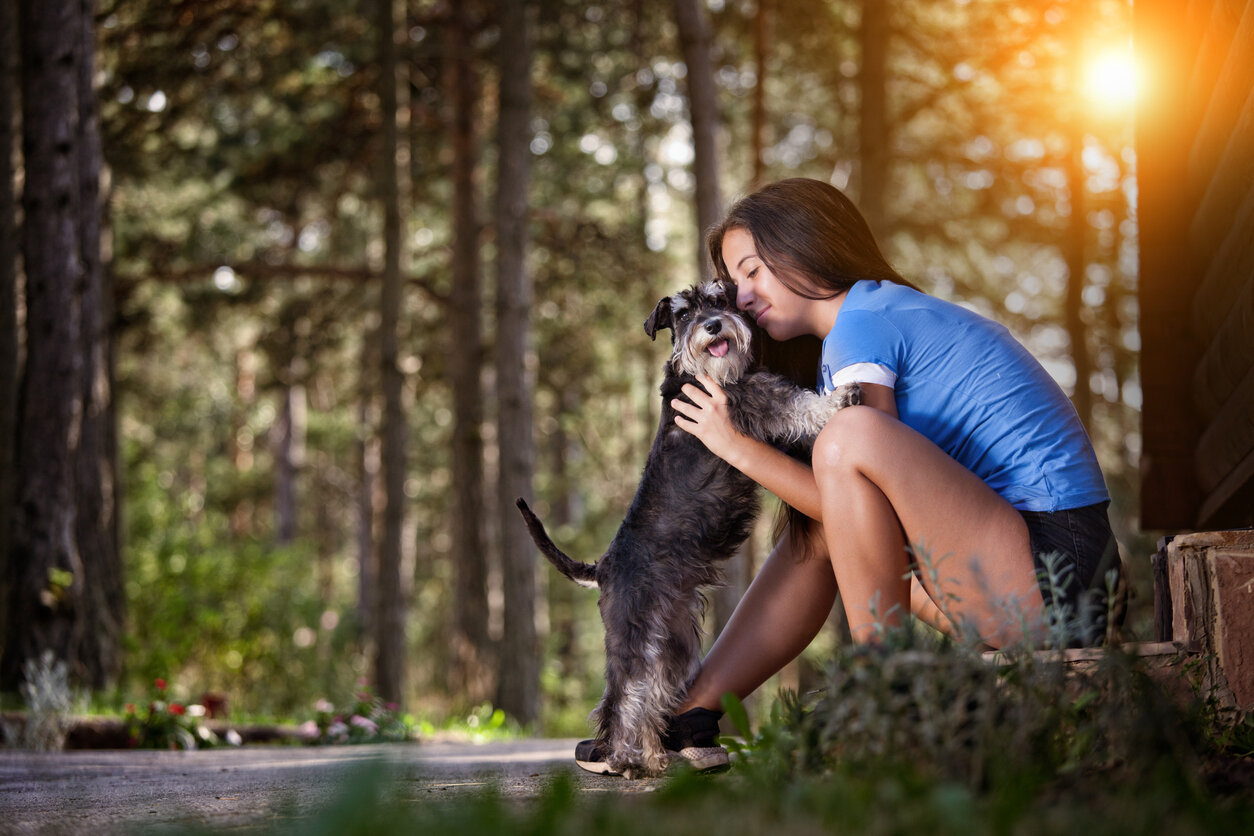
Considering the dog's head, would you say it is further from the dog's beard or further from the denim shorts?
the denim shorts

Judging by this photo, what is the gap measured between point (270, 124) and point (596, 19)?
489 centimetres

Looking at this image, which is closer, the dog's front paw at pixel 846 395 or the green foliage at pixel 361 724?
the dog's front paw at pixel 846 395

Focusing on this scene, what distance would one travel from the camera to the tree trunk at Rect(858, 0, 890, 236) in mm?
12078

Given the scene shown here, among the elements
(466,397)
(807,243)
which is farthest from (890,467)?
(466,397)

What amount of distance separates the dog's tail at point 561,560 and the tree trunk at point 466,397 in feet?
33.1

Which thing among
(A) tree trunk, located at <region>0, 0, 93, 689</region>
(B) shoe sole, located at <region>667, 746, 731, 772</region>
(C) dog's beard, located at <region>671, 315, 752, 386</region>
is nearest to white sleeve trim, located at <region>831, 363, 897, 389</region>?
(C) dog's beard, located at <region>671, 315, 752, 386</region>

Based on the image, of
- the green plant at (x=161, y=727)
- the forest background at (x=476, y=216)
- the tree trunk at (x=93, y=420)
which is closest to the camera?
the green plant at (x=161, y=727)

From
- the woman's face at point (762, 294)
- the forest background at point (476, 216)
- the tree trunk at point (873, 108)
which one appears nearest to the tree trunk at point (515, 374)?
the forest background at point (476, 216)

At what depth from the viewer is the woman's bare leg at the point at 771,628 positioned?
3264 millimetres

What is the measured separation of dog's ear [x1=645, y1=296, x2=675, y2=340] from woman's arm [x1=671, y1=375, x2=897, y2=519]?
2.31 ft

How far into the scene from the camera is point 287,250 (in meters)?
16.9

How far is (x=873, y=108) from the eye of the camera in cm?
1235

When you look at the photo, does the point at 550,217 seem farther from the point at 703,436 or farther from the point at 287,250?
the point at 703,436

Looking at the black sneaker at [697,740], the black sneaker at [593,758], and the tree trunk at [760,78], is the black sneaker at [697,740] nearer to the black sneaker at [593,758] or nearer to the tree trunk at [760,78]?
the black sneaker at [593,758]
